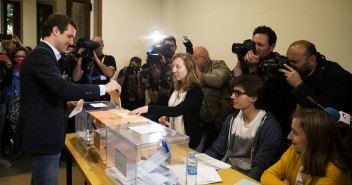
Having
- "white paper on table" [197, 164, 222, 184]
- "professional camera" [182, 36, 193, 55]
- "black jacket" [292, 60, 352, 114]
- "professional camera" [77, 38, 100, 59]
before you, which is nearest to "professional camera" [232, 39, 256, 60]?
"black jacket" [292, 60, 352, 114]

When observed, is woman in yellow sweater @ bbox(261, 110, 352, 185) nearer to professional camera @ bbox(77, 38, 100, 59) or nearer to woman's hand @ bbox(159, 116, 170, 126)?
woman's hand @ bbox(159, 116, 170, 126)

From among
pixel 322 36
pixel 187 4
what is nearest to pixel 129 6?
pixel 187 4

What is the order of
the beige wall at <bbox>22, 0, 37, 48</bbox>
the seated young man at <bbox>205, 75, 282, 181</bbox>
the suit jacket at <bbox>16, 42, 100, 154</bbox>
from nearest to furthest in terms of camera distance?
the suit jacket at <bbox>16, 42, 100, 154</bbox> < the seated young man at <bbox>205, 75, 282, 181</bbox> < the beige wall at <bbox>22, 0, 37, 48</bbox>

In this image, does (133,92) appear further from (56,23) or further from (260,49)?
(56,23)

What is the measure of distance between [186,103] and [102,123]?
72 cm

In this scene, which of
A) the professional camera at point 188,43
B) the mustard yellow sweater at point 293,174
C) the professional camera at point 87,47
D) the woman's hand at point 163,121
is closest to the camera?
the mustard yellow sweater at point 293,174

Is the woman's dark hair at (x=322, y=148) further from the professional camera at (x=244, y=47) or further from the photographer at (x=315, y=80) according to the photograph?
the professional camera at (x=244, y=47)

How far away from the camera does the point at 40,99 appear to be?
163cm

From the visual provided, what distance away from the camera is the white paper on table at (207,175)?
149cm

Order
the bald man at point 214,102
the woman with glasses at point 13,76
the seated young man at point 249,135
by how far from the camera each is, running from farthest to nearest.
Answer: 1. the woman with glasses at point 13,76
2. the bald man at point 214,102
3. the seated young man at point 249,135

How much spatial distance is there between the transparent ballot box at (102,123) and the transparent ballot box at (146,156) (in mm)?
147

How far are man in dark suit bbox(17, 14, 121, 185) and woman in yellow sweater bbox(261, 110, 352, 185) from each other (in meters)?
1.20

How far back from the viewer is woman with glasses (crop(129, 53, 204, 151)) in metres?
2.16

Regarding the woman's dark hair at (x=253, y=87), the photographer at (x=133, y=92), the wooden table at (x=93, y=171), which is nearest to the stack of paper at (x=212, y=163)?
the wooden table at (x=93, y=171)
